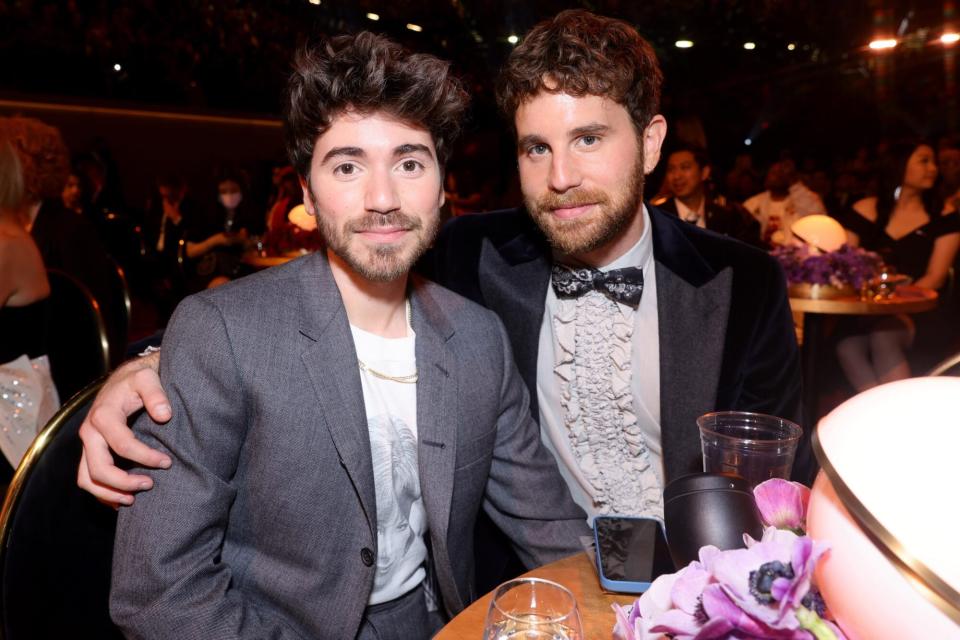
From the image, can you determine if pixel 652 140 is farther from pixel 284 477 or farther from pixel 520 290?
pixel 284 477

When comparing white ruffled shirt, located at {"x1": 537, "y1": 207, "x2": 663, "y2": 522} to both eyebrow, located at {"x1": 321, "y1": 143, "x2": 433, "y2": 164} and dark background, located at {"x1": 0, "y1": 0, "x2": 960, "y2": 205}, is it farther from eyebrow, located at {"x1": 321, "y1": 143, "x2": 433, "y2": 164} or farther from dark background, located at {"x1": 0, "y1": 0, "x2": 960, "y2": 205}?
dark background, located at {"x1": 0, "y1": 0, "x2": 960, "y2": 205}

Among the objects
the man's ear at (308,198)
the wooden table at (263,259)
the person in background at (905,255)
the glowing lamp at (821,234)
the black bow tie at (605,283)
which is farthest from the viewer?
the wooden table at (263,259)

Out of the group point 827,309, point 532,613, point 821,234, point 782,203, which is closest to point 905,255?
point 821,234

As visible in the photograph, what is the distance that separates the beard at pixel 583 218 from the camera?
6.46 ft

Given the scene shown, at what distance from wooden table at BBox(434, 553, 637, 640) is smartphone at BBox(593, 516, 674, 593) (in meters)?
0.03

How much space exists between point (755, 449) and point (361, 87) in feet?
3.64

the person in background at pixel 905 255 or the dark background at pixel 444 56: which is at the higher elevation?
the dark background at pixel 444 56

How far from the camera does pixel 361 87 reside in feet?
5.23

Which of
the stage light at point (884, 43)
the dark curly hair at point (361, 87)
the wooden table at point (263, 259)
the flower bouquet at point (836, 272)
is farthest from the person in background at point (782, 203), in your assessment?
the dark curly hair at point (361, 87)

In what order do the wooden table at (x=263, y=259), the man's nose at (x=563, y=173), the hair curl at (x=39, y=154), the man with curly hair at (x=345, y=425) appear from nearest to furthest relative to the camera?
the man with curly hair at (x=345, y=425) < the man's nose at (x=563, y=173) < the hair curl at (x=39, y=154) < the wooden table at (x=263, y=259)

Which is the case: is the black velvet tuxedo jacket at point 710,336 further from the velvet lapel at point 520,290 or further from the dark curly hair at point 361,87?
the dark curly hair at point 361,87

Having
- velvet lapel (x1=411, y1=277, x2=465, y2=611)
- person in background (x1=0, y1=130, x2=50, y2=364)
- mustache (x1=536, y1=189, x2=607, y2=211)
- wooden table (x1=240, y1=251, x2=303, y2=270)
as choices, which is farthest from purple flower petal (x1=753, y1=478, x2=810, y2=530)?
wooden table (x1=240, y1=251, x2=303, y2=270)

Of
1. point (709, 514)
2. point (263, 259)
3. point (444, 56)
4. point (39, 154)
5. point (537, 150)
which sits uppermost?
point (444, 56)

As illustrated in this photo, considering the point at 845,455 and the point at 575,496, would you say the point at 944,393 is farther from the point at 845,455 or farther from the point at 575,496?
the point at 575,496
